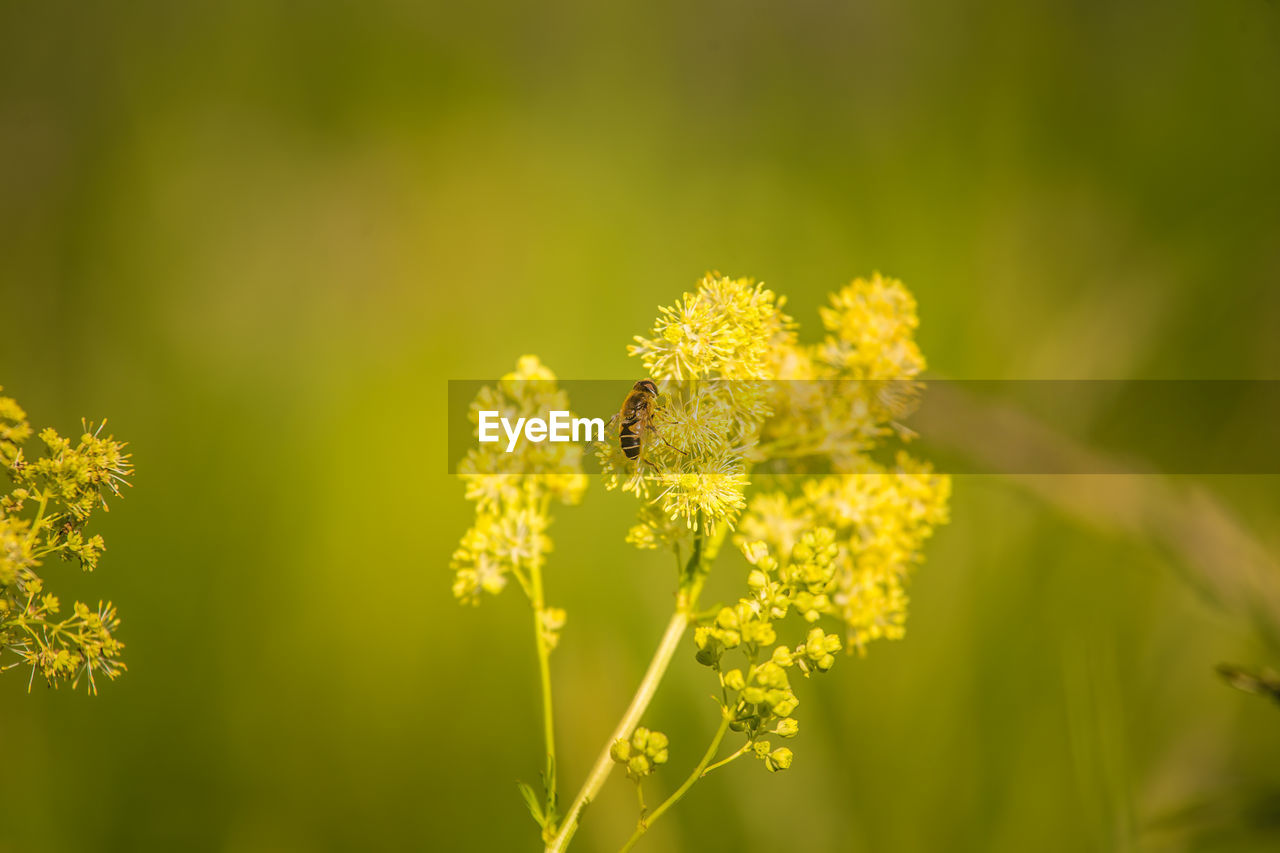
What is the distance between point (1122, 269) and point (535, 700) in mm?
1634

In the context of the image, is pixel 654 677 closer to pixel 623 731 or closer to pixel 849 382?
pixel 623 731

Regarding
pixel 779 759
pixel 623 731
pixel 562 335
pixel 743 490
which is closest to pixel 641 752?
pixel 623 731

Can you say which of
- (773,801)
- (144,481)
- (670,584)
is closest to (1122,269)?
(670,584)

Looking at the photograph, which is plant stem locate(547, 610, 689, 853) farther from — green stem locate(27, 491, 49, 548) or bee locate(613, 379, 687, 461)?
green stem locate(27, 491, 49, 548)

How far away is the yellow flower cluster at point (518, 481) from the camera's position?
2.34 ft

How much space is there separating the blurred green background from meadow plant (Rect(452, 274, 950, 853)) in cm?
38

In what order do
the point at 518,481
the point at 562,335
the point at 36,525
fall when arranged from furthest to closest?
the point at 562,335 → the point at 518,481 → the point at 36,525

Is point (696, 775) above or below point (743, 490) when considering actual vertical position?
below

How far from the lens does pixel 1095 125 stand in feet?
5.67

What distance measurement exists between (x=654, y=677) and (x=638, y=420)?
0.24 m

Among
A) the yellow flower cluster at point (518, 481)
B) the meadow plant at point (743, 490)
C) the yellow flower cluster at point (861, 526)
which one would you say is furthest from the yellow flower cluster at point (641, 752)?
the yellow flower cluster at point (861, 526)

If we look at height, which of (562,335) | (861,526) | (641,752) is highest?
(562,335)

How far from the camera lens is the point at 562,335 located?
1679mm

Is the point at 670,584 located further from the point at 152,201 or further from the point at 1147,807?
the point at 152,201
